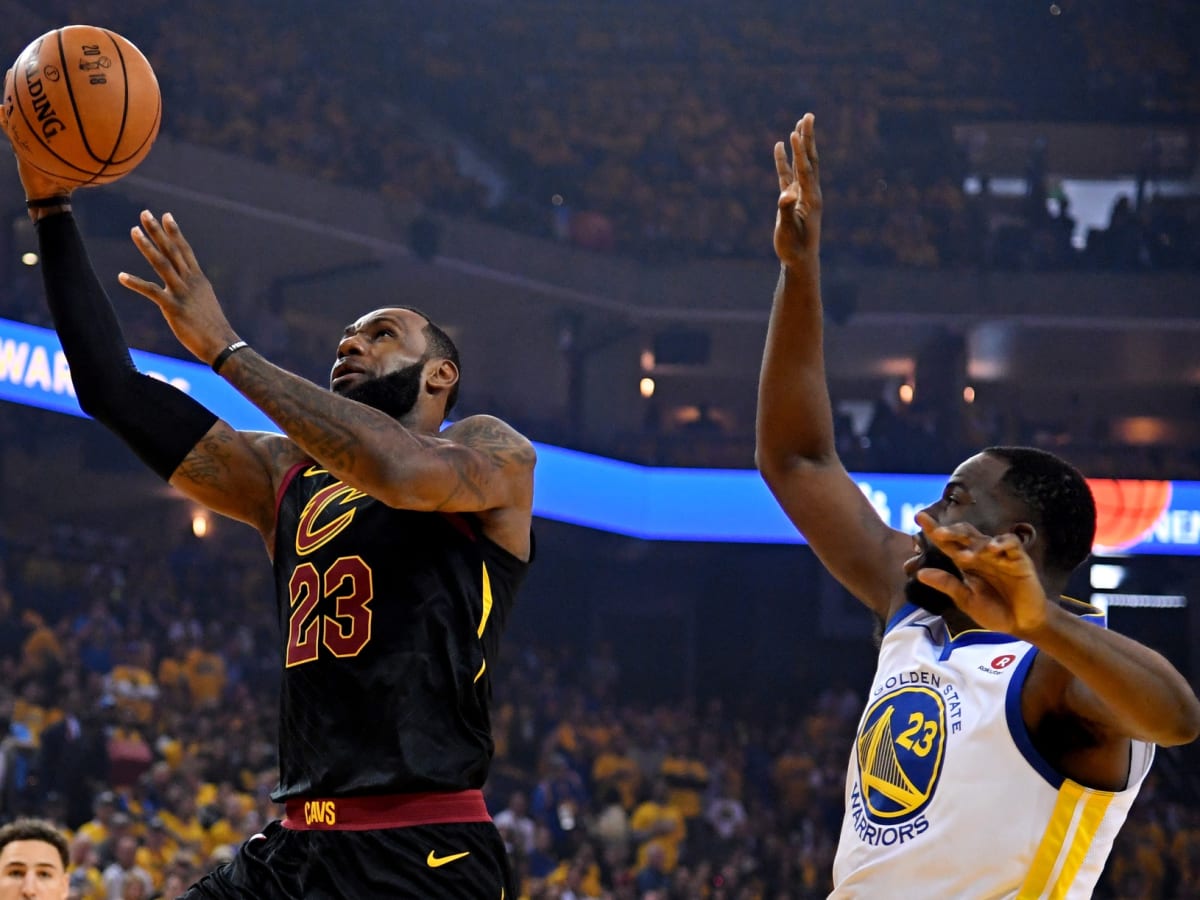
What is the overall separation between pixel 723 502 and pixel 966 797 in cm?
1340

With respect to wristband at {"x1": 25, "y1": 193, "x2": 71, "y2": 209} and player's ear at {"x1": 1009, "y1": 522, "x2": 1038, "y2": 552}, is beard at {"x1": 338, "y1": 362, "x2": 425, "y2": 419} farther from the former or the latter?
player's ear at {"x1": 1009, "y1": 522, "x2": 1038, "y2": 552}

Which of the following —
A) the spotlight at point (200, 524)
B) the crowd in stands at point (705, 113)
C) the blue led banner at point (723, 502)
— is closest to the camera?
the blue led banner at point (723, 502)

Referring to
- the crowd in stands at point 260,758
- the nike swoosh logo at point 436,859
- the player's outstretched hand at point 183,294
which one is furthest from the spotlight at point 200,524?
the nike swoosh logo at point 436,859

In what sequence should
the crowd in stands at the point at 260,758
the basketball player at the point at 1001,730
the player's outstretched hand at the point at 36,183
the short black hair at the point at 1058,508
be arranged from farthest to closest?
the crowd in stands at the point at 260,758, the player's outstretched hand at the point at 36,183, the short black hair at the point at 1058,508, the basketball player at the point at 1001,730

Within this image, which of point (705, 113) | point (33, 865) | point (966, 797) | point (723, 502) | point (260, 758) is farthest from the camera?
point (705, 113)

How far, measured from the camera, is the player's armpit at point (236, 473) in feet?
10.7

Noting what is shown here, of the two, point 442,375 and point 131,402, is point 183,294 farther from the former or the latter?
point 442,375

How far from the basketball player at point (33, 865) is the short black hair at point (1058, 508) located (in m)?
3.20

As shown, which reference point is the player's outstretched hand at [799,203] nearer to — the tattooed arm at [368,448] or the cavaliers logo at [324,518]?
the tattooed arm at [368,448]

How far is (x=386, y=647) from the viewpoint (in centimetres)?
293

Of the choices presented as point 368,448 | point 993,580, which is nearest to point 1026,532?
point 993,580

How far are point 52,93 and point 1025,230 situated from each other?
52.6 ft

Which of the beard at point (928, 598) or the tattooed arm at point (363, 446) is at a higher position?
the tattooed arm at point (363, 446)

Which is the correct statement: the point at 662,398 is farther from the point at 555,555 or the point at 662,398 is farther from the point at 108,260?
the point at 108,260
